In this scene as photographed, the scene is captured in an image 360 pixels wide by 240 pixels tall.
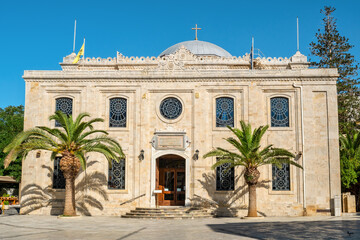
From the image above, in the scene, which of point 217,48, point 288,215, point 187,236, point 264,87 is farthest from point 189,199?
point 217,48

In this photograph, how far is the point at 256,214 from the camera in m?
19.9

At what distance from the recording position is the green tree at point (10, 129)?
36750 mm

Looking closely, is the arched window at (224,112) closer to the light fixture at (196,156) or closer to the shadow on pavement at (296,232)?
the light fixture at (196,156)

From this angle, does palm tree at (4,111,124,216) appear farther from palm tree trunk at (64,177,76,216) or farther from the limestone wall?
the limestone wall

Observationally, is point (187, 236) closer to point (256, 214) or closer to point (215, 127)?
point (256, 214)

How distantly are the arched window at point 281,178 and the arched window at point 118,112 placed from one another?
8.27 metres

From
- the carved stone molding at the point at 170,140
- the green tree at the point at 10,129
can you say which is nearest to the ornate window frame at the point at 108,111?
the carved stone molding at the point at 170,140

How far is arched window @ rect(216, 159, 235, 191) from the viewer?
21.9 m

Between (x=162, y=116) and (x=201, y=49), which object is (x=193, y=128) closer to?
(x=162, y=116)

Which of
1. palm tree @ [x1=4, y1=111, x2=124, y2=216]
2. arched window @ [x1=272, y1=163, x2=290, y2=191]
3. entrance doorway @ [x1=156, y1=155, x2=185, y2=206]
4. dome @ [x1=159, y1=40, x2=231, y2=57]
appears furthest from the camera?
dome @ [x1=159, y1=40, x2=231, y2=57]

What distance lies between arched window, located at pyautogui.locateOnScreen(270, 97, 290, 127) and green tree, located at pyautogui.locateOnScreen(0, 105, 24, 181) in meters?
23.5

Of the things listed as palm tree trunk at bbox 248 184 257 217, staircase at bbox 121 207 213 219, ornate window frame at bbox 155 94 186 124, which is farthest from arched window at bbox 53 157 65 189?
palm tree trunk at bbox 248 184 257 217

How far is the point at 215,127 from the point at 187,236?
10051mm

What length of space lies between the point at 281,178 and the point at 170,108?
679cm
